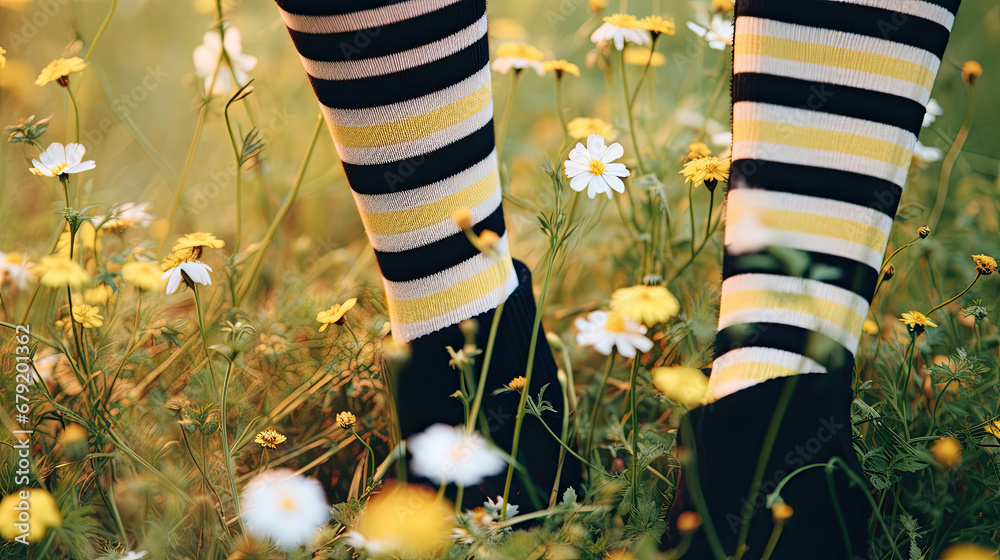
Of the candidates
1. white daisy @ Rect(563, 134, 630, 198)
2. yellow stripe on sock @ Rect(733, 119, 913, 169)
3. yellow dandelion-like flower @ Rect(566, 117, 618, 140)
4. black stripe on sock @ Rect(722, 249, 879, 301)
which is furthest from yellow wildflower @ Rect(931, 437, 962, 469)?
yellow dandelion-like flower @ Rect(566, 117, 618, 140)

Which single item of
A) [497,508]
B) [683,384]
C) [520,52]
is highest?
[520,52]

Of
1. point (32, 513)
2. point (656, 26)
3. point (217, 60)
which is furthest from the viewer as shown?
point (217, 60)

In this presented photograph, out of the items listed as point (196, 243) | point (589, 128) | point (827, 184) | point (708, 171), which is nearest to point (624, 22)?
point (589, 128)

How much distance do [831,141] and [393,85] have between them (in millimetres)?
396

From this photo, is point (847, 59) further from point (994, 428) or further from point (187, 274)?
point (187, 274)

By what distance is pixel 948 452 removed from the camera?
0.61 m

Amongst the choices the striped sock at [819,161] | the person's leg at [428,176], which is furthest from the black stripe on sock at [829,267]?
the person's leg at [428,176]

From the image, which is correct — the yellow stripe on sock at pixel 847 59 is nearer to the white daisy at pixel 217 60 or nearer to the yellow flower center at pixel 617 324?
the yellow flower center at pixel 617 324

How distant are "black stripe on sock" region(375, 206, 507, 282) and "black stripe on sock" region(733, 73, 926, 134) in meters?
0.31

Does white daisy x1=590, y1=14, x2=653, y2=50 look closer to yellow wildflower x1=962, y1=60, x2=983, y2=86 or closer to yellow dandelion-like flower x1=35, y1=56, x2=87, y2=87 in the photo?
yellow wildflower x1=962, y1=60, x2=983, y2=86

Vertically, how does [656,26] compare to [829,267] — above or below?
above

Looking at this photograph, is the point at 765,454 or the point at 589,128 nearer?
the point at 765,454

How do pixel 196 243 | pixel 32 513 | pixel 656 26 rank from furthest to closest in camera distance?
pixel 656 26
pixel 196 243
pixel 32 513

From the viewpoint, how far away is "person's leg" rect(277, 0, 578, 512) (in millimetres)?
571
